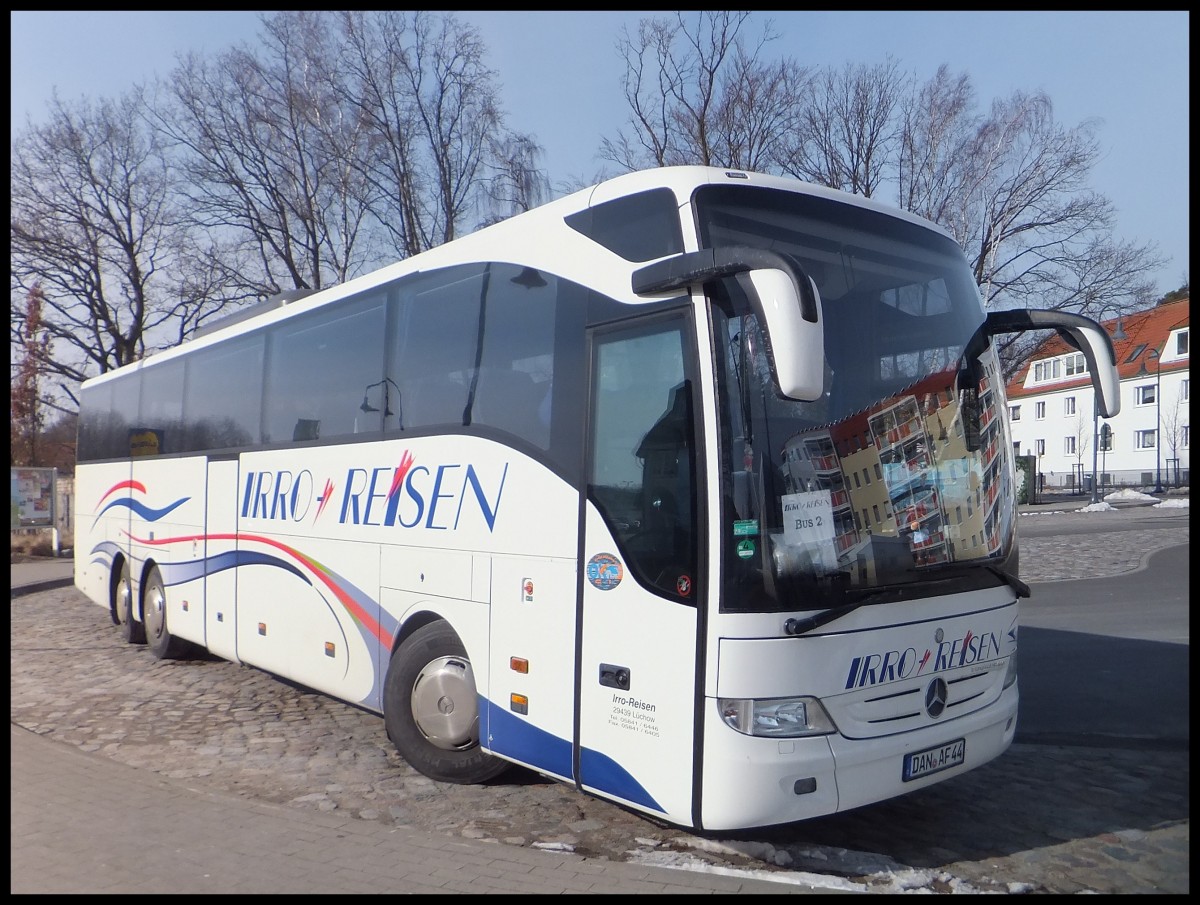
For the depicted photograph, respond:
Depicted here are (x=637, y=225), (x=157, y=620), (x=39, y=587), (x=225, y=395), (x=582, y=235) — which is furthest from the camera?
(x=39, y=587)

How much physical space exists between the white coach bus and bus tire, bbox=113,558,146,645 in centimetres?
621

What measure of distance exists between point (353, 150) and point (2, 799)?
73.1 feet

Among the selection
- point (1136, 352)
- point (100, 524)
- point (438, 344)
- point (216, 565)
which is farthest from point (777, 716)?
point (1136, 352)

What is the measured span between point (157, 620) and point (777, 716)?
9.23 m

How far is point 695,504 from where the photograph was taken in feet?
15.9

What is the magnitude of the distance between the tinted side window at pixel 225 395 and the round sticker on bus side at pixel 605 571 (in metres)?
5.15

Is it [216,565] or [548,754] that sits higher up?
[216,565]

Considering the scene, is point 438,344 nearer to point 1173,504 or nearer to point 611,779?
point 611,779

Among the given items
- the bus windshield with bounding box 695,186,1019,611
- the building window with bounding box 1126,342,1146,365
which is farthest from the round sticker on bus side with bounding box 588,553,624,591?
the building window with bounding box 1126,342,1146,365

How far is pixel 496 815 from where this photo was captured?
5996mm

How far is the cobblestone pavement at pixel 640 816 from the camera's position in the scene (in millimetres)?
5184

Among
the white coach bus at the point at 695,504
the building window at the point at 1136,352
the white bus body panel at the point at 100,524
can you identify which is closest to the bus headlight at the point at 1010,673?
the white coach bus at the point at 695,504

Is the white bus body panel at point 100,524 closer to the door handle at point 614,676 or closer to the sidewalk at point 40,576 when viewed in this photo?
the sidewalk at point 40,576

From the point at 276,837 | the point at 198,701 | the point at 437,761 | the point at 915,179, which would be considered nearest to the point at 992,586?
the point at 437,761
